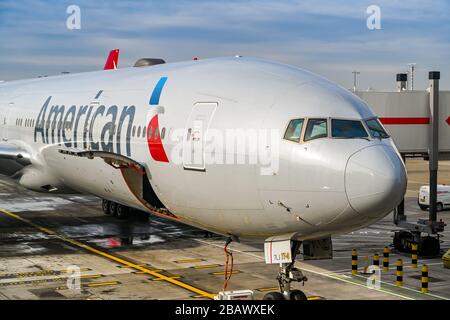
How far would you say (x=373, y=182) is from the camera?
1192 centimetres

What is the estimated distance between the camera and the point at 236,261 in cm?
2220

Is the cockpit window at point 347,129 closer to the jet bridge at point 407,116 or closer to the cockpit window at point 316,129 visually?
the cockpit window at point 316,129

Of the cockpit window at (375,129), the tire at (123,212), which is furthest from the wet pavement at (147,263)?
the cockpit window at (375,129)

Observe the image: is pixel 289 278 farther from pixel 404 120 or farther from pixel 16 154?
pixel 16 154

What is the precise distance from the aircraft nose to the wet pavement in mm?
6202

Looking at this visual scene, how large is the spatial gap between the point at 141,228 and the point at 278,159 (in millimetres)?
16493

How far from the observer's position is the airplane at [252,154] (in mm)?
12414

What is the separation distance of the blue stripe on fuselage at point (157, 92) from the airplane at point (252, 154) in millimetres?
41

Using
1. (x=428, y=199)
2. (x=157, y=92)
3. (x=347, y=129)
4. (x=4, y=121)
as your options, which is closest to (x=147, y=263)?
(x=157, y=92)

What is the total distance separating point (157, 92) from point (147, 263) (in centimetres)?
678

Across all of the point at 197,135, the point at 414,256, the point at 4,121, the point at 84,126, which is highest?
the point at 4,121

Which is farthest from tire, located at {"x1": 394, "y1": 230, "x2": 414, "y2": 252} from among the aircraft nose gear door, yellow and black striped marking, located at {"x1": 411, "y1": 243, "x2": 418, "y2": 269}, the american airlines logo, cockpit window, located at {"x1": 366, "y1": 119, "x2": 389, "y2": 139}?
the aircraft nose gear door
